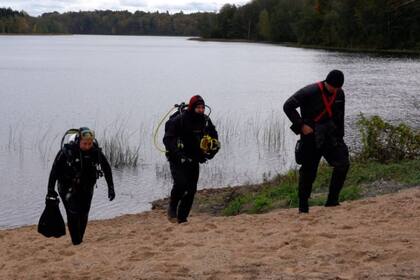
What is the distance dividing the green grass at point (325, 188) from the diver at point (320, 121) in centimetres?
219

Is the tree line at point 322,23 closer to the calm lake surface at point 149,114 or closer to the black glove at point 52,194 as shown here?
the calm lake surface at point 149,114

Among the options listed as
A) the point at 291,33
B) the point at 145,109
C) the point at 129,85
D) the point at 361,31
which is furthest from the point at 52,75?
the point at 291,33

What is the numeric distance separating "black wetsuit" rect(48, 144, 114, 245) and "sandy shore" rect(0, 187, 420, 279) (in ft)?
1.67

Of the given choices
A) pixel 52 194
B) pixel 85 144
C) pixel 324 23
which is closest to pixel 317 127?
pixel 85 144

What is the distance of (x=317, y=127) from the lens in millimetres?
7922

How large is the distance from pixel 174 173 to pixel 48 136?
51.6 feet

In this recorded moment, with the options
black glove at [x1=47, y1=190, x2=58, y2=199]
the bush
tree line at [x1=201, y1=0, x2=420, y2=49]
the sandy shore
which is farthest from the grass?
tree line at [x1=201, y1=0, x2=420, y2=49]

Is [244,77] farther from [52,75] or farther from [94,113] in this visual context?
[94,113]

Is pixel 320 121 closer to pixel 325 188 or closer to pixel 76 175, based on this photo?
pixel 76 175

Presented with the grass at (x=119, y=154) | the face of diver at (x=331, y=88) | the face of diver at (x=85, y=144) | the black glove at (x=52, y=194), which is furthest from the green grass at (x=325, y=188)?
the grass at (x=119, y=154)

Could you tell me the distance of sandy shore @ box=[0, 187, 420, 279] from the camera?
5.83 meters

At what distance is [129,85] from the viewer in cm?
4159

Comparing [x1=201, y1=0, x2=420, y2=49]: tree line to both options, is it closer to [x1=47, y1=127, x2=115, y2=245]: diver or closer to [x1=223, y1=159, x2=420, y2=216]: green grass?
[x1=223, y1=159, x2=420, y2=216]: green grass

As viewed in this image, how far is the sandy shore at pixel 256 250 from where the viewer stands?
583cm
